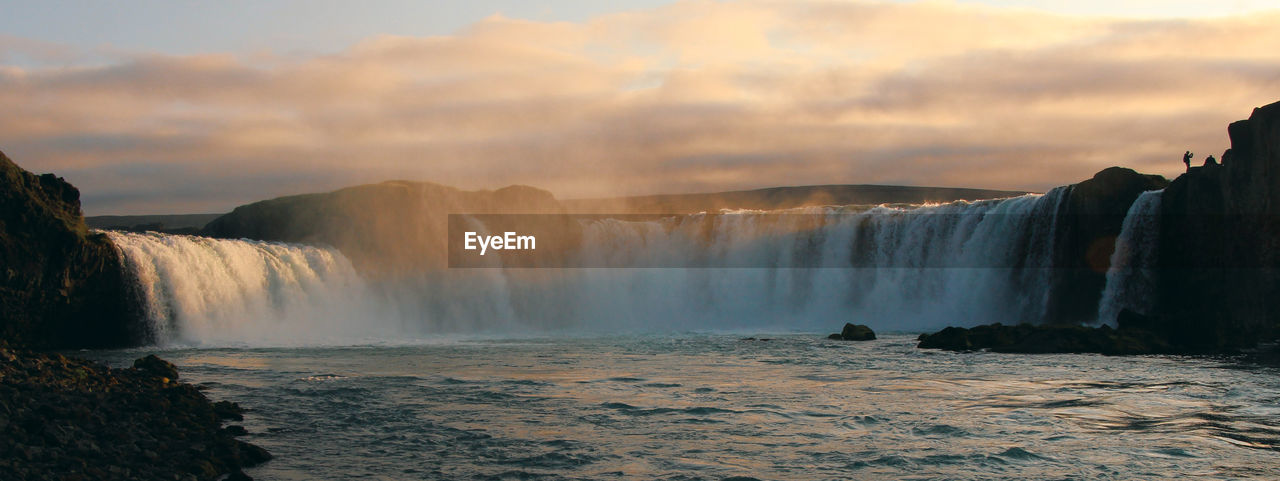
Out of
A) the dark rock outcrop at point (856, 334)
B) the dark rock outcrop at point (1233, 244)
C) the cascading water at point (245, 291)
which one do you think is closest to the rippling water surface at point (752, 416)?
the cascading water at point (245, 291)

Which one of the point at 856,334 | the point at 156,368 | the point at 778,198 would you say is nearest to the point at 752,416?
the point at 156,368

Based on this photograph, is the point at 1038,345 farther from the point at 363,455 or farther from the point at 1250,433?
the point at 363,455

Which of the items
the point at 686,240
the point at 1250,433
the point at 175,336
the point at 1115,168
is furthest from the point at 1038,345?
the point at 175,336

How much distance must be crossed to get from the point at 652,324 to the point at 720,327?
3.48 meters

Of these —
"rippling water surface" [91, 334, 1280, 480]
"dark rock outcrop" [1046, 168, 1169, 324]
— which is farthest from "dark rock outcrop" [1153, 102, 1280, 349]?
"rippling water surface" [91, 334, 1280, 480]

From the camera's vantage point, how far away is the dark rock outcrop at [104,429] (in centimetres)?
1027

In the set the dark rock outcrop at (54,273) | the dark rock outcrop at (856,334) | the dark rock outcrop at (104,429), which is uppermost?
the dark rock outcrop at (54,273)

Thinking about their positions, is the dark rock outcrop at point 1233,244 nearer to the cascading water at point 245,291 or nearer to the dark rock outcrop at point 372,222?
the dark rock outcrop at point 372,222

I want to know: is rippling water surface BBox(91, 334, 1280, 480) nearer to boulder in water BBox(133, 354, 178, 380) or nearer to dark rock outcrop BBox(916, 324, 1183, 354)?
boulder in water BBox(133, 354, 178, 380)

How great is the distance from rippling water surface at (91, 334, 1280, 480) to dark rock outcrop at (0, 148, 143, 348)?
2.49 metres

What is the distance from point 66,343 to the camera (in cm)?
2927

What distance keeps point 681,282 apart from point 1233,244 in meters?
25.4

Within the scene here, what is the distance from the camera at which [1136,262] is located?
36.1m

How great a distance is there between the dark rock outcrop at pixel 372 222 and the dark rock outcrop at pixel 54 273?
46.6 feet
